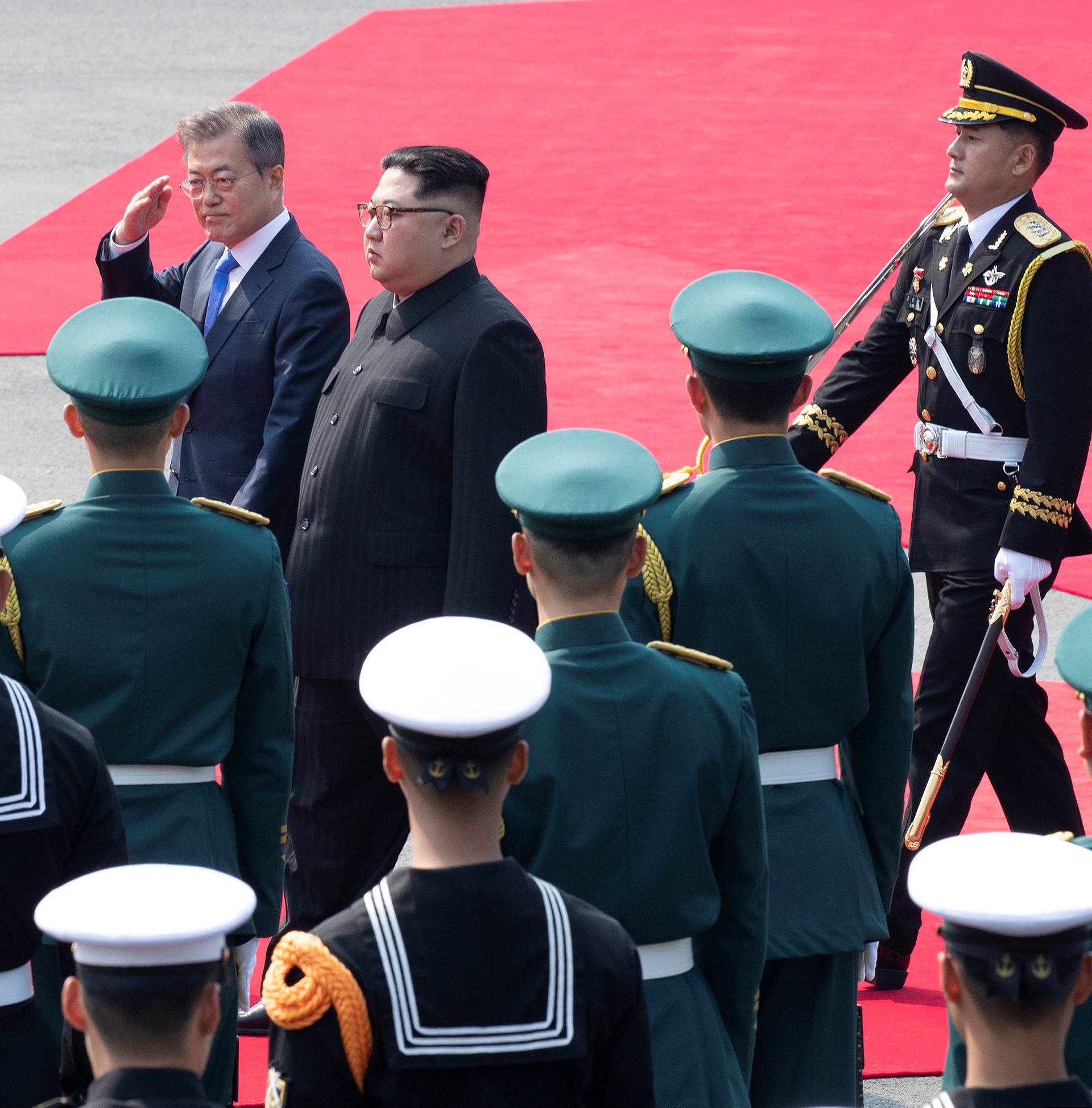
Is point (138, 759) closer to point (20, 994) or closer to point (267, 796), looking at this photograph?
point (267, 796)

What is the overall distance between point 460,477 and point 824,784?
91cm

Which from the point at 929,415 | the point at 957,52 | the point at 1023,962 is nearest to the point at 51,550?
the point at 1023,962

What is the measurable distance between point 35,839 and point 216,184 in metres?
2.21

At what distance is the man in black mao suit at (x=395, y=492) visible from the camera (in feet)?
11.7

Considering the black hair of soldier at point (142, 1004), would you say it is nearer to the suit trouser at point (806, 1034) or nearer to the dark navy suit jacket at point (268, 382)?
the suit trouser at point (806, 1034)

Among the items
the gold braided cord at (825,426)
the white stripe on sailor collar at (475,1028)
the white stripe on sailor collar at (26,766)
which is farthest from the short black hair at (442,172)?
the white stripe on sailor collar at (475,1028)

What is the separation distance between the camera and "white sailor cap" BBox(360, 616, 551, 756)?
1930 mm

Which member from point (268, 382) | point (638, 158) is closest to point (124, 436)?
point (268, 382)

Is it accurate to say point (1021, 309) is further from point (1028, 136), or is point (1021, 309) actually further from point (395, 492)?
point (395, 492)

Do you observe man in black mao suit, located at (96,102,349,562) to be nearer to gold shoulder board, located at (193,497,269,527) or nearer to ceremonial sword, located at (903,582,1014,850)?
gold shoulder board, located at (193,497,269,527)

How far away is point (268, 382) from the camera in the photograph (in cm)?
412

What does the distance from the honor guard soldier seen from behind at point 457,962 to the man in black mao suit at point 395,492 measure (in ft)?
5.12

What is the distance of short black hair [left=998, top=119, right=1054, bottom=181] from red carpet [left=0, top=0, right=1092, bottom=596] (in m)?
2.28

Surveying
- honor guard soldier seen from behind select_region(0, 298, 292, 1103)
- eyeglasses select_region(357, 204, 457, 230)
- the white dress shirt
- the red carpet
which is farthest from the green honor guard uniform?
the red carpet
